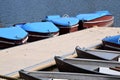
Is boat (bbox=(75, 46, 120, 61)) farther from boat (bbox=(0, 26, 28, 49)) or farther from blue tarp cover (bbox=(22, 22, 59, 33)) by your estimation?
blue tarp cover (bbox=(22, 22, 59, 33))

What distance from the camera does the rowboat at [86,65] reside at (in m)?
6.24

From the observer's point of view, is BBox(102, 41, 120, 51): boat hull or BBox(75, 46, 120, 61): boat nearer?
BBox(75, 46, 120, 61): boat

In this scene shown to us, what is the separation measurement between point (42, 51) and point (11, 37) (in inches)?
55.0

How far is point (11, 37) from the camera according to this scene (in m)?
9.24

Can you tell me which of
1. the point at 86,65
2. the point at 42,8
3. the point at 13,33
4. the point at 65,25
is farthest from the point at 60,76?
the point at 42,8

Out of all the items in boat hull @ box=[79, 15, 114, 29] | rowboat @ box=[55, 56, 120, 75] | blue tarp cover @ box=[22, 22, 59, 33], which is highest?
boat hull @ box=[79, 15, 114, 29]

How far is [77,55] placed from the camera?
7.59 m

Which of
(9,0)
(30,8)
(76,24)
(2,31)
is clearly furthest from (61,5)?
(2,31)

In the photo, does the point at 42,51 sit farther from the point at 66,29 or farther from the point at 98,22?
the point at 98,22

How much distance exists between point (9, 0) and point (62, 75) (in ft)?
113

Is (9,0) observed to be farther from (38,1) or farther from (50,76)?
(50,76)

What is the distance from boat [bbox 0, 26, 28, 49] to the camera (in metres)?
9.21

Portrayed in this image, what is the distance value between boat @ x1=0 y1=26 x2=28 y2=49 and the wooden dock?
49 cm

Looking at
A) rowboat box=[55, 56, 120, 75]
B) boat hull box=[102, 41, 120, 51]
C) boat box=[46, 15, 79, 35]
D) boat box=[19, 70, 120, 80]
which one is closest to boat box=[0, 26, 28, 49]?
boat box=[46, 15, 79, 35]
